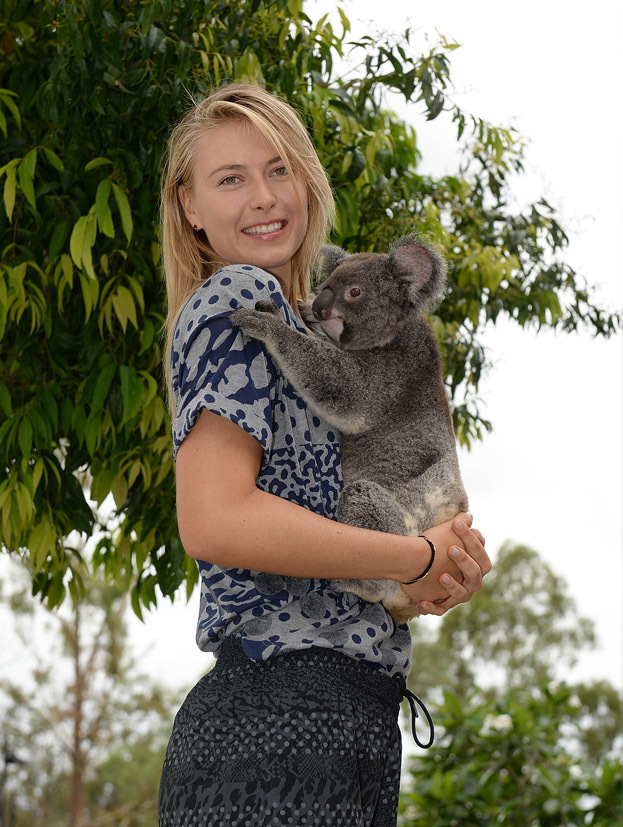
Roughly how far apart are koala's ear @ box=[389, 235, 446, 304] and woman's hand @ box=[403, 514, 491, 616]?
513mm

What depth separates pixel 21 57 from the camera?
313cm

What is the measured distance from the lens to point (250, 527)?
1107mm

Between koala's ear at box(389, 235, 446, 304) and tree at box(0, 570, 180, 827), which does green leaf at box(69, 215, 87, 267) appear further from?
tree at box(0, 570, 180, 827)

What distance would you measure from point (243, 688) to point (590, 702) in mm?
16628

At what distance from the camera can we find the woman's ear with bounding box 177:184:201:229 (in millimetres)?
1476

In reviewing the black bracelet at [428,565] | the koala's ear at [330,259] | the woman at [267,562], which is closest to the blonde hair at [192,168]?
the woman at [267,562]

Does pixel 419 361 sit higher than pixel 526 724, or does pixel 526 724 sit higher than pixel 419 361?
pixel 419 361

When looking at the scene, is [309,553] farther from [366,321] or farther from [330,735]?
[366,321]

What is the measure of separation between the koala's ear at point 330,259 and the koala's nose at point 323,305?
0.22 metres

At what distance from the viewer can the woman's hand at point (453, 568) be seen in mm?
1276

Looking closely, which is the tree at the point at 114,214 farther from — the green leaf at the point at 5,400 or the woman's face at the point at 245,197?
the woman's face at the point at 245,197

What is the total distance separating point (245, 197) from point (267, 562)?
0.57 m

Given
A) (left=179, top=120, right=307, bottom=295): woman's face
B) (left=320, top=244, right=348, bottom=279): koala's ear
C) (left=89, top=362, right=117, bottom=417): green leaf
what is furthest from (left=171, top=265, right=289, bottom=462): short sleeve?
(left=89, top=362, right=117, bottom=417): green leaf

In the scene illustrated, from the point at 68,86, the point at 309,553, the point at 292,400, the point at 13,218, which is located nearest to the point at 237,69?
the point at 68,86
